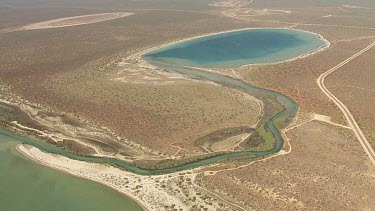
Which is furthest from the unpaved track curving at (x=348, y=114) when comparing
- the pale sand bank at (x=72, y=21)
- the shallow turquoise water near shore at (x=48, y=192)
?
the pale sand bank at (x=72, y=21)

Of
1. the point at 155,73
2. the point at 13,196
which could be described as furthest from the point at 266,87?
the point at 13,196

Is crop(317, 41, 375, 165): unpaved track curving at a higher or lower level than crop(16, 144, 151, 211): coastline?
higher

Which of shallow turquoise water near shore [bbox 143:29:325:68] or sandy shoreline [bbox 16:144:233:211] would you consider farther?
shallow turquoise water near shore [bbox 143:29:325:68]

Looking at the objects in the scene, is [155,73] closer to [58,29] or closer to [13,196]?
[13,196]

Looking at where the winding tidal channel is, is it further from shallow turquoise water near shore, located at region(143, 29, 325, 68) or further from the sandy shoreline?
the sandy shoreline

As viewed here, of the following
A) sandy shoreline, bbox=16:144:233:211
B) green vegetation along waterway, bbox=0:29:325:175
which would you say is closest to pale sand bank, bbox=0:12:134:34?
green vegetation along waterway, bbox=0:29:325:175

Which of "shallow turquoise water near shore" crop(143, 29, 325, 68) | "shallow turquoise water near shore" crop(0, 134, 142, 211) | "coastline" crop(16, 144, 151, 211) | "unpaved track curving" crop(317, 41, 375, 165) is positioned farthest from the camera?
"shallow turquoise water near shore" crop(143, 29, 325, 68)

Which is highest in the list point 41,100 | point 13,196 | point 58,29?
point 58,29
